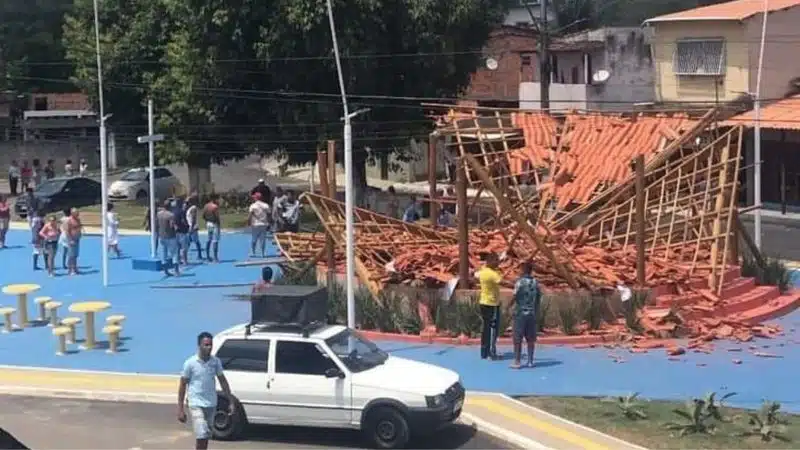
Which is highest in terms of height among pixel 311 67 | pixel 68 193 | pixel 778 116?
pixel 311 67

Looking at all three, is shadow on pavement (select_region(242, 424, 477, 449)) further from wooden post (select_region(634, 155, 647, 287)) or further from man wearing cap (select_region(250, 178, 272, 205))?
man wearing cap (select_region(250, 178, 272, 205))

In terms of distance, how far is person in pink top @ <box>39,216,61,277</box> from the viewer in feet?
103

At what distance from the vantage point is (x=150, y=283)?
30.2 m

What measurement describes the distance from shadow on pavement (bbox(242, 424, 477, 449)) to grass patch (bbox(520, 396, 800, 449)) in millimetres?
1551

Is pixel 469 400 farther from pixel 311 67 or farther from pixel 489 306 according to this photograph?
pixel 311 67

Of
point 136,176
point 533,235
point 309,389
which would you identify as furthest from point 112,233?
point 309,389

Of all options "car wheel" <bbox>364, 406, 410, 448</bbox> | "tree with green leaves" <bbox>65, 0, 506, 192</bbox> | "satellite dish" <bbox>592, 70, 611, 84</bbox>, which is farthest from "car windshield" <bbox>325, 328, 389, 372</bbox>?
"satellite dish" <bbox>592, 70, 611, 84</bbox>

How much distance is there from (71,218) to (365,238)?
8.21m

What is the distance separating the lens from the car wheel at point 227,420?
1602cm

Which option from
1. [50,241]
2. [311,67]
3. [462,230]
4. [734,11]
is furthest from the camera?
[734,11]

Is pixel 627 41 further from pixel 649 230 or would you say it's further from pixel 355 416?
pixel 355 416

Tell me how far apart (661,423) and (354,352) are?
13.1 ft

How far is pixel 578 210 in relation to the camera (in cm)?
2744

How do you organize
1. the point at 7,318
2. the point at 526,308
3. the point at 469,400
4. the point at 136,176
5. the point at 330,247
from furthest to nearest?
the point at 136,176 < the point at 330,247 < the point at 7,318 < the point at 526,308 < the point at 469,400
